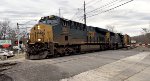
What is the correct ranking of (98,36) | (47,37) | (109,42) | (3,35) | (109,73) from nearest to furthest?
1. (109,73)
2. (47,37)
3. (98,36)
4. (109,42)
5. (3,35)

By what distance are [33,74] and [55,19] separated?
10.2 m

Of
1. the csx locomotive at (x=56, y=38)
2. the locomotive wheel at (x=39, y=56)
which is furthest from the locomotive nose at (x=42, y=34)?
the locomotive wheel at (x=39, y=56)

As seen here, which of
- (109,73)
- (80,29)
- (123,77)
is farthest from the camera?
(80,29)

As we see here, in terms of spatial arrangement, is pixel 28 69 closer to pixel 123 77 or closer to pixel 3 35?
pixel 123 77

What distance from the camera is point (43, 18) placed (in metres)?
22.4

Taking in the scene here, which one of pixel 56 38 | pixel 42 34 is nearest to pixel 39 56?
pixel 42 34

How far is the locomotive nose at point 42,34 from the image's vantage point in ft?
67.7

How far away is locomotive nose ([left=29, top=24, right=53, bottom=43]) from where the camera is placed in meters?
20.6

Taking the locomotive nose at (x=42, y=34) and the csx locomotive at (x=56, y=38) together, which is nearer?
the csx locomotive at (x=56, y=38)

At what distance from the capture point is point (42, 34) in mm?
20844

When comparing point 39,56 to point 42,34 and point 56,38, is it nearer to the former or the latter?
point 42,34

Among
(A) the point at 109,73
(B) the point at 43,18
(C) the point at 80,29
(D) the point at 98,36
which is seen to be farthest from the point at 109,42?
(A) the point at 109,73

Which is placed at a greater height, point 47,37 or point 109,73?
point 47,37

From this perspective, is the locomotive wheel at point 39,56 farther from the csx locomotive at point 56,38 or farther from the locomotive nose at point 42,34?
the locomotive nose at point 42,34
